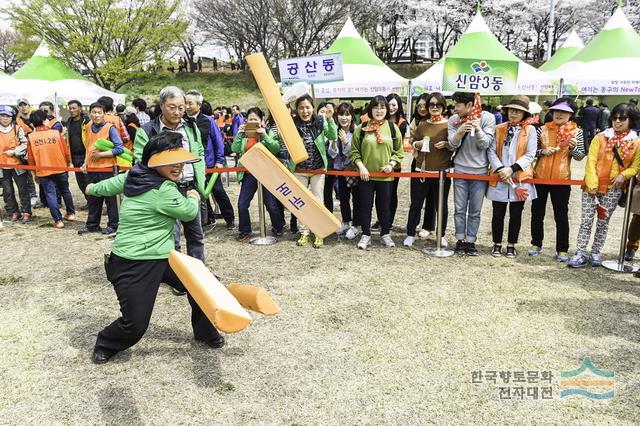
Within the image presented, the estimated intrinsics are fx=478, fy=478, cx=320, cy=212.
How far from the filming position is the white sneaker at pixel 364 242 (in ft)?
19.2

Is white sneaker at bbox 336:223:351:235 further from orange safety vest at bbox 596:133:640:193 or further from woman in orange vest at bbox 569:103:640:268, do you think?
orange safety vest at bbox 596:133:640:193

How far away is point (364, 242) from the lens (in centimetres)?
589

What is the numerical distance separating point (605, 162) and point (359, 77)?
41.7 feet

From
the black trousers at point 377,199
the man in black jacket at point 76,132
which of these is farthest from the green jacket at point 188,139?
the man in black jacket at point 76,132

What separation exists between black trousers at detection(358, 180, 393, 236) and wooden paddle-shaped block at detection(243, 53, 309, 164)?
129 cm

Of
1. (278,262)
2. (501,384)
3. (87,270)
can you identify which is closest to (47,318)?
(87,270)

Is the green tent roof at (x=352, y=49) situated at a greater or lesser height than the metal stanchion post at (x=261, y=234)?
greater

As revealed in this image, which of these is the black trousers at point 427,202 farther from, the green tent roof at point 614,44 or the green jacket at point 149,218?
the green tent roof at point 614,44

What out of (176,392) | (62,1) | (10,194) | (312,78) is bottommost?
(176,392)

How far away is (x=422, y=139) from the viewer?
18.4 ft

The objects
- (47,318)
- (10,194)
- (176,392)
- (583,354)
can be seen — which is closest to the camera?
(176,392)

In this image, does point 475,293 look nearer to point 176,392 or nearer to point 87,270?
point 176,392

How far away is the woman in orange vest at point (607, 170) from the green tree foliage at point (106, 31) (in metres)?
26.6

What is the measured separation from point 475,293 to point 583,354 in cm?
119
